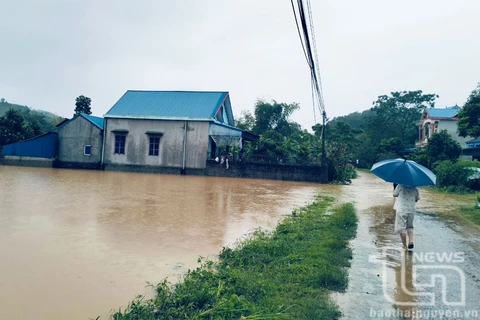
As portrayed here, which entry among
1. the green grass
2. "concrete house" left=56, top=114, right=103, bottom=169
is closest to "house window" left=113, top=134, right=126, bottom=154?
Result: "concrete house" left=56, top=114, right=103, bottom=169

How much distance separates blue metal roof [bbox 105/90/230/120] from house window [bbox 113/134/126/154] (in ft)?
5.01

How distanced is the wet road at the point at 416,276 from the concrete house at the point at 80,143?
2272 centimetres

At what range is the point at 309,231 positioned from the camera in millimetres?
6980

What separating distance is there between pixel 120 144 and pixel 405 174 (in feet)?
76.5

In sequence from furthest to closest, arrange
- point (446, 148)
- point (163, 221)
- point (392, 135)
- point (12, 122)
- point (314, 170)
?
point (392, 135) < point (12, 122) < point (446, 148) < point (314, 170) < point (163, 221)

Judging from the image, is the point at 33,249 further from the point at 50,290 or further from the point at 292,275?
the point at 292,275

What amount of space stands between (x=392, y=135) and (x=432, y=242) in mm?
41971

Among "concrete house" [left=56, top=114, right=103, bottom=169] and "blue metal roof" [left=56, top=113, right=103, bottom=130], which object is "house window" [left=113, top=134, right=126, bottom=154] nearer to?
"concrete house" [left=56, top=114, right=103, bottom=169]

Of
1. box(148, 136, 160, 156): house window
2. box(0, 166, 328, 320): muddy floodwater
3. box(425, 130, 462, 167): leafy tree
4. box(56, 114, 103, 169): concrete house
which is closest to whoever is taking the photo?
box(0, 166, 328, 320): muddy floodwater

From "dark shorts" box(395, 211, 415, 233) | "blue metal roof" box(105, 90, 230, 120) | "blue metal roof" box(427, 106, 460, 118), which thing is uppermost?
"blue metal roof" box(427, 106, 460, 118)

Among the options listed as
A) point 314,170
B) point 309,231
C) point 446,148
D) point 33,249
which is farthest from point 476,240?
point 446,148

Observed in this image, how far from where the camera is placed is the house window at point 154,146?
25516 mm

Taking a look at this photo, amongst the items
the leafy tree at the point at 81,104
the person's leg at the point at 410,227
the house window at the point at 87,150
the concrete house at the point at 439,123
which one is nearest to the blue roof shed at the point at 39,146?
the house window at the point at 87,150

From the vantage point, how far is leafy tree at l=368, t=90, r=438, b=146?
45312 millimetres
